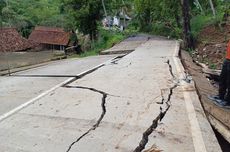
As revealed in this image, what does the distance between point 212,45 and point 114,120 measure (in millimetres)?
10135

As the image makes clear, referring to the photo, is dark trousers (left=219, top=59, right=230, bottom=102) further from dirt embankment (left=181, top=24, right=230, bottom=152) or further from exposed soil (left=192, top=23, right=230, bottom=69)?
exposed soil (left=192, top=23, right=230, bottom=69)

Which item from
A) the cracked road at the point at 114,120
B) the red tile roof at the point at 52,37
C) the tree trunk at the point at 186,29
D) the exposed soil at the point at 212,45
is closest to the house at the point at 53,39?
the red tile roof at the point at 52,37

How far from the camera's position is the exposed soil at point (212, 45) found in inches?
442

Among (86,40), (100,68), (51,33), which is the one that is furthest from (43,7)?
(100,68)

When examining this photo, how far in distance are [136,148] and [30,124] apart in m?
1.82

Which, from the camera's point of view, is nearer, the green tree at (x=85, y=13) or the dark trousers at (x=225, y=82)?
the dark trousers at (x=225, y=82)

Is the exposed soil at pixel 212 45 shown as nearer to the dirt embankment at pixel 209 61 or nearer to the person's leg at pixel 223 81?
the dirt embankment at pixel 209 61

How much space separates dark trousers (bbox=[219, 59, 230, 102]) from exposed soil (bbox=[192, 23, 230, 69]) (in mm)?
4429

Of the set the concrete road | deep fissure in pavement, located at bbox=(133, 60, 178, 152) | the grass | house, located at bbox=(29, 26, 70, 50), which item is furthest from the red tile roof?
deep fissure in pavement, located at bbox=(133, 60, 178, 152)

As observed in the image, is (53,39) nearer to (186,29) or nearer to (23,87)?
(186,29)

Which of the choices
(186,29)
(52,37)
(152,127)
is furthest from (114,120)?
(52,37)

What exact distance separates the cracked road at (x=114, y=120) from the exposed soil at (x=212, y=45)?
457 centimetres

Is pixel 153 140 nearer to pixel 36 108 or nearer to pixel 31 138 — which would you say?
pixel 31 138

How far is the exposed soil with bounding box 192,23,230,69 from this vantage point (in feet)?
36.8
